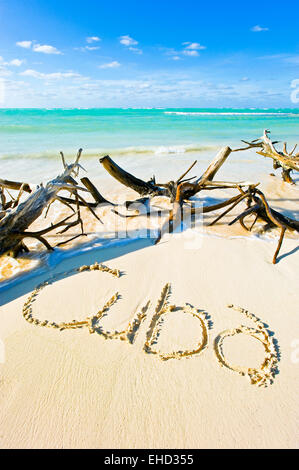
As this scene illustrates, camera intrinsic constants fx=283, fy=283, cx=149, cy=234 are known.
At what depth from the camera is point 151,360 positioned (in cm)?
161

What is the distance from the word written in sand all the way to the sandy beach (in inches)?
0.5

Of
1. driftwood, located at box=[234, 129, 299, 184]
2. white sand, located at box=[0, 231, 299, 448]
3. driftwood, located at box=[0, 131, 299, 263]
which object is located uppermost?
driftwood, located at box=[234, 129, 299, 184]

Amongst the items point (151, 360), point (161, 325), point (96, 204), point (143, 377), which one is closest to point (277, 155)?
point (96, 204)

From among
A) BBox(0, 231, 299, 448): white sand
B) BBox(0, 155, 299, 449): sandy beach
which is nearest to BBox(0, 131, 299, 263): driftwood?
BBox(0, 155, 299, 449): sandy beach

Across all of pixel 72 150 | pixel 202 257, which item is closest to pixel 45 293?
Result: pixel 202 257

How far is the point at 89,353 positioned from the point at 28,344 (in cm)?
39

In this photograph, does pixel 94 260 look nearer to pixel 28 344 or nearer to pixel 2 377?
pixel 28 344

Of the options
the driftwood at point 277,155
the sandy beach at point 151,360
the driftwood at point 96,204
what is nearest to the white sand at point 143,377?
the sandy beach at point 151,360

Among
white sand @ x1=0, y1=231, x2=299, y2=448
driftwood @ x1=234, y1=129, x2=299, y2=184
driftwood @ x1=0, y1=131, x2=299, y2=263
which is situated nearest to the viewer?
white sand @ x1=0, y1=231, x2=299, y2=448

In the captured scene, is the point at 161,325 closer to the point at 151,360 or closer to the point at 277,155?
the point at 151,360

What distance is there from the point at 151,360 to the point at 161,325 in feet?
0.93

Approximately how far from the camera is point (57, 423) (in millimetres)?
1312

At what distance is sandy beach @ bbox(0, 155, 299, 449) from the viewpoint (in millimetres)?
1288

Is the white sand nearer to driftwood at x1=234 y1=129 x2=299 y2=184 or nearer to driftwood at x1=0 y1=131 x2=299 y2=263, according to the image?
driftwood at x1=0 y1=131 x2=299 y2=263
